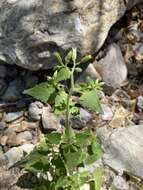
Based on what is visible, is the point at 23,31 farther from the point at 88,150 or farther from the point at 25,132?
the point at 88,150

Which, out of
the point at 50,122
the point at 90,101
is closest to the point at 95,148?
the point at 90,101

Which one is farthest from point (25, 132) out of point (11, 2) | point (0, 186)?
point (11, 2)

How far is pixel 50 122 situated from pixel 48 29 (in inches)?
22.0

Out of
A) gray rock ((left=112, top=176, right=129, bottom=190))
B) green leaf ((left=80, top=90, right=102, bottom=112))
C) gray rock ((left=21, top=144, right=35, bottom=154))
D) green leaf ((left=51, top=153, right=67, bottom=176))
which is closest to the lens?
green leaf ((left=80, top=90, right=102, bottom=112))

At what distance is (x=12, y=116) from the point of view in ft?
10.7

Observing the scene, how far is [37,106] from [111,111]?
0.46 metres

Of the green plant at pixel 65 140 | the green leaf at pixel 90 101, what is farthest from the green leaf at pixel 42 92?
the green leaf at pixel 90 101

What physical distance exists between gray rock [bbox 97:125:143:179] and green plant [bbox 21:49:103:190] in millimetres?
265

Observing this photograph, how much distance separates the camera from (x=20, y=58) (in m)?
3.20

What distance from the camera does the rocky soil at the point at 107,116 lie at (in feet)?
9.95

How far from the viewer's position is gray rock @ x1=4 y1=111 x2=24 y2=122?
3268mm

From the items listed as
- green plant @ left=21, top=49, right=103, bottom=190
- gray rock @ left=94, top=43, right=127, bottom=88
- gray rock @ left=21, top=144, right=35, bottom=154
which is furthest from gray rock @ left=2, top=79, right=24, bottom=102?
green plant @ left=21, top=49, right=103, bottom=190

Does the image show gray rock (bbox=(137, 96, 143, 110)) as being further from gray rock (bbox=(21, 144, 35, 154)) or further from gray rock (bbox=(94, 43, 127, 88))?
gray rock (bbox=(21, 144, 35, 154))

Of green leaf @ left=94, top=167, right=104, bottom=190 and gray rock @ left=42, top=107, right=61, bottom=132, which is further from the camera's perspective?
gray rock @ left=42, top=107, right=61, bottom=132
